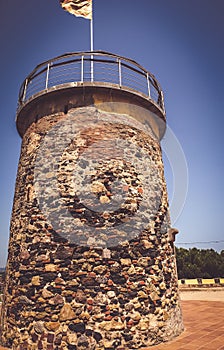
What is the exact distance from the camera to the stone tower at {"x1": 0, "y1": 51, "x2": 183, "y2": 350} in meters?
4.77

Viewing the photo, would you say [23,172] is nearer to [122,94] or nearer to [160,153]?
[122,94]

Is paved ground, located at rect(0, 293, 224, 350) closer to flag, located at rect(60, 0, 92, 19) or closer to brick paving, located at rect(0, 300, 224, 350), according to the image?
brick paving, located at rect(0, 300, 224, 350)

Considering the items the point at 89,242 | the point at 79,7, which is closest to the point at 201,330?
the point at 89,242

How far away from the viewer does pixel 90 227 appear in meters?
5.23

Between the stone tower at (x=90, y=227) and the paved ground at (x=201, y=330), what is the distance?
0.28 meters

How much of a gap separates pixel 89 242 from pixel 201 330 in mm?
3314

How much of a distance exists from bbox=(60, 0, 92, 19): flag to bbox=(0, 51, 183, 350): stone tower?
1957 millimetres

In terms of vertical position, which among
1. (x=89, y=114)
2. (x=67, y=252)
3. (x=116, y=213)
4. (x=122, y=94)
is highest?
(x=122, y=94)

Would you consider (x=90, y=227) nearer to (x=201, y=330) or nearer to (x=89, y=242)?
(x=89, y=242)

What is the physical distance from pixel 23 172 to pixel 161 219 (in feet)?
11.9

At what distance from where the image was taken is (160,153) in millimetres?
7195

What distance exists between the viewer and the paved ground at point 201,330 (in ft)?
15.4

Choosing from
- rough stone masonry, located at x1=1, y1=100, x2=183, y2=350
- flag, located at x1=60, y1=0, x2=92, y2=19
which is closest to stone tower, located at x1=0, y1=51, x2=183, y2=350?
rough stone masonry, located at x1=1, y1=100, x2=183, y2=350

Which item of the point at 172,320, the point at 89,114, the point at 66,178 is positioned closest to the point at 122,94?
the point at 89,114
